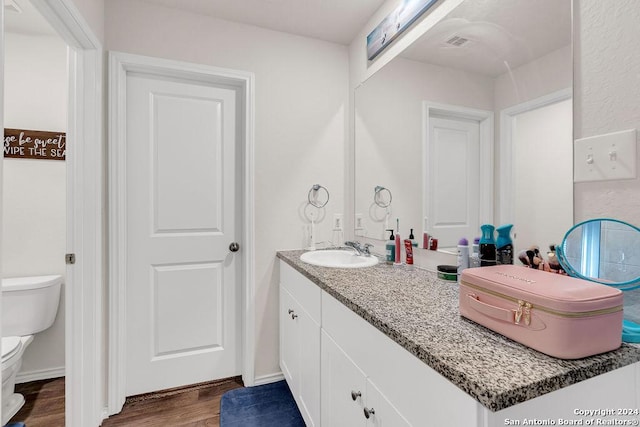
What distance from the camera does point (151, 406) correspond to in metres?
1.78

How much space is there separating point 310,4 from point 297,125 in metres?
0.71

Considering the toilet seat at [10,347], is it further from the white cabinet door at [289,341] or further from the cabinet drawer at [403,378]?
the cabinet drawer at [403,378]

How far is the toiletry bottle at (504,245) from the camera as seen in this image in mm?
1119

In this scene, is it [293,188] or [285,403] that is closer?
[285,403]

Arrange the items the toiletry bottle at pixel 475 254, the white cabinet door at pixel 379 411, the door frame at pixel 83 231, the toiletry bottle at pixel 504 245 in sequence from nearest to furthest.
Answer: the white cabinet door at pixel 379 411 < the toiletry bottle at pixel 504 245 < the toiletry bottle at pixel 475 254 < the door frame at pixel 83 231

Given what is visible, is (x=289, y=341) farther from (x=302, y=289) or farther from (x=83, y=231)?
(x=83, y=231)

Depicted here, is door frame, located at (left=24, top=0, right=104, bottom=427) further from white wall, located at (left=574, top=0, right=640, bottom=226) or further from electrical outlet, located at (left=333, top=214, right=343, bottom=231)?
white wall, located at (left=574, top=0, right=640, bottom=226)

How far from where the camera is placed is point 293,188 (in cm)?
207

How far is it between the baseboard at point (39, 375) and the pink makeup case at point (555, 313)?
270 centimetres

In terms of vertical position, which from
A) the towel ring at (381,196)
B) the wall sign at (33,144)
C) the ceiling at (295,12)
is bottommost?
the towel ring at (381,196)

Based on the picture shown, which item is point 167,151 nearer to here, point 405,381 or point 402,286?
point 402,286

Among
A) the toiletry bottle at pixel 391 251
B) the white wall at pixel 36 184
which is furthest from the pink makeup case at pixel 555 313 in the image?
the white wall at pixel 36 184

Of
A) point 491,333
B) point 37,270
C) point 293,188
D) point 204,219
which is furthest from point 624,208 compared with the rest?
point 37,270

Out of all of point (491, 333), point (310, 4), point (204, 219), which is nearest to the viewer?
point (491, 333)
